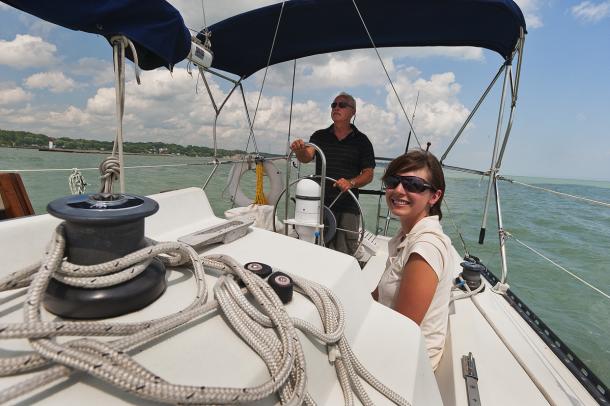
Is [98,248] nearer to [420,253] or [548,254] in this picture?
[420,253]

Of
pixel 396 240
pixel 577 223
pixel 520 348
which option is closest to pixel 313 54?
pixel 396 240

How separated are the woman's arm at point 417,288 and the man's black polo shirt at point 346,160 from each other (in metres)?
1.82

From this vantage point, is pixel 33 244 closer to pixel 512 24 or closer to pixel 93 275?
pixel 93 275

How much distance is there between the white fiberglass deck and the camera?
1.80ft

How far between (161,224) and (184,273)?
581 millimetres

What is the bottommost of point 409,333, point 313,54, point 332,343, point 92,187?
point 92,187

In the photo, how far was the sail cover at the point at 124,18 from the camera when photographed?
1071mm

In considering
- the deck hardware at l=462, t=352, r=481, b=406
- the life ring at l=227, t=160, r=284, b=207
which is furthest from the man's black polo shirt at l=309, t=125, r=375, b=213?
the deck hardware at l=462, t=352, r=481, b=406

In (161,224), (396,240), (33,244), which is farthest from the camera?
(396,240)

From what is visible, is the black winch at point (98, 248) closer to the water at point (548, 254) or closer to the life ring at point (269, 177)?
the water at point (548, 254)

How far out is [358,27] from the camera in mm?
3229

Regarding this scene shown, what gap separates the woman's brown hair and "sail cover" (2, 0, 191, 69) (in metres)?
1.12

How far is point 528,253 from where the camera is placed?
22.0 ft

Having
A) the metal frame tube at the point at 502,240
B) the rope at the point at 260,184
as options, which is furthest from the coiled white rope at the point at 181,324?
the rope at the point at 260,184
